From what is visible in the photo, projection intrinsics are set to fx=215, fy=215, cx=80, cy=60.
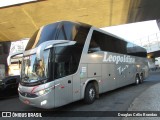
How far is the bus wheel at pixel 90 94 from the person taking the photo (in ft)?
31.1

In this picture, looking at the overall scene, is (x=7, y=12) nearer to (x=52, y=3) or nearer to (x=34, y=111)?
(x=52, y=3)

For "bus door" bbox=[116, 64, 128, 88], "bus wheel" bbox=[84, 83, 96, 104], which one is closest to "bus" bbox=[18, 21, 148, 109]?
"bus wheel" bbox=[84, 83, 96, 104]

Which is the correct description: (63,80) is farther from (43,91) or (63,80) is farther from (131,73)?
(131,73)

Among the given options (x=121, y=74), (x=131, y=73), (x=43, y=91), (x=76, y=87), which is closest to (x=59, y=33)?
(x=76, y=87)

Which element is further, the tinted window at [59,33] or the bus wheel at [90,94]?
the bus wheel at [90,94]

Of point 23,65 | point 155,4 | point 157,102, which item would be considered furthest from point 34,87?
point 155,4

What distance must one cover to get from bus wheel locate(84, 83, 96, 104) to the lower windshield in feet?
8.71

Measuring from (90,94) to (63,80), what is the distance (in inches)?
86.1

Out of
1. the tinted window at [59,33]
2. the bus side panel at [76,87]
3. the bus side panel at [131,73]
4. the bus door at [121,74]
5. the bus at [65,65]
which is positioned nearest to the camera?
the bus at [65,65]

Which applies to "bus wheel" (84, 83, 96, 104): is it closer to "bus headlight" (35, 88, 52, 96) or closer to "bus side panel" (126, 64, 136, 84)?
"bus headlight" (35, 88, 52, 96)

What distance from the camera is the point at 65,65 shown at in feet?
27.1

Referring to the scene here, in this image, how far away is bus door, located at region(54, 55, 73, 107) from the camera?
7754 mm

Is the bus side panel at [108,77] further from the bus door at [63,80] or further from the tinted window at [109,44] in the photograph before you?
the bus door at [63,80]

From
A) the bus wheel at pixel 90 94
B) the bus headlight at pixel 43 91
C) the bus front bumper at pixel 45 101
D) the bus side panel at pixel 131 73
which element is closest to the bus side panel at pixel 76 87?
the bus wheel at pixel 90 94
